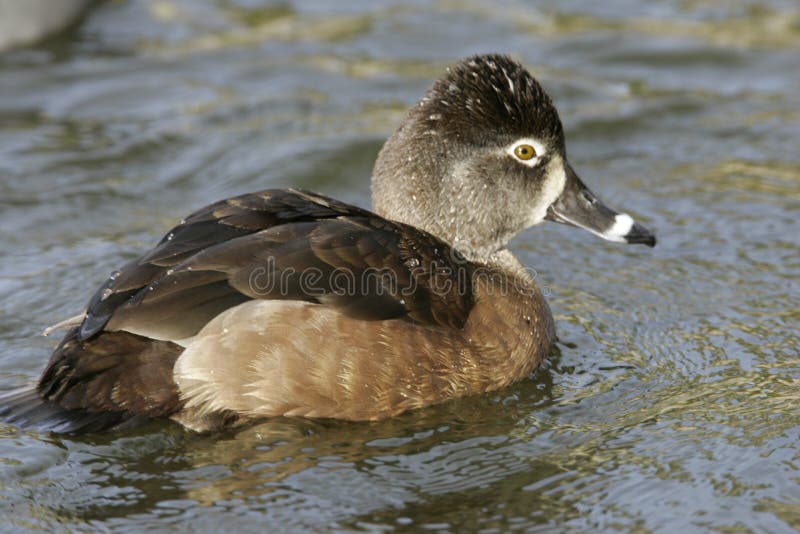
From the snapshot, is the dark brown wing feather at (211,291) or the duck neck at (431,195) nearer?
the dark brown wing feather at (211,291)

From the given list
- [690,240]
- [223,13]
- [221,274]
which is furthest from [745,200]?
[223,13]

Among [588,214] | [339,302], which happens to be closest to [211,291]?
[339,302]

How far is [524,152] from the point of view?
20.5 feet

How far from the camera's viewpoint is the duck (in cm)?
527

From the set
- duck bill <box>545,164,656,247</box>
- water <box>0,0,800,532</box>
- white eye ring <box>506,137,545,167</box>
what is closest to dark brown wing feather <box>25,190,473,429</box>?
water <box>0,0,800,532</box>

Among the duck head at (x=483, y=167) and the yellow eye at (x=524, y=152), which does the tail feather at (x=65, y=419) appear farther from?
the yellow eye at (x=524, y=152)

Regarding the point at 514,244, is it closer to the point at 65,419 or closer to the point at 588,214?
the point at 588,214

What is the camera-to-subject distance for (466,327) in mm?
5801

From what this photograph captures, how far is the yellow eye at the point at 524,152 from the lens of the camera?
245 inches

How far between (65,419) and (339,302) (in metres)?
1.33

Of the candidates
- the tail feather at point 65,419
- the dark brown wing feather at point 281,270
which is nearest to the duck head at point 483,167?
the dark brown wing feather at point 281,270

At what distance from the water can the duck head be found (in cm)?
76

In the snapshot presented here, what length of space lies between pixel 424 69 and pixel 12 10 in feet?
13.2

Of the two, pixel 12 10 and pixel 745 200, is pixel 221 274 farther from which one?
pixel 12 10
